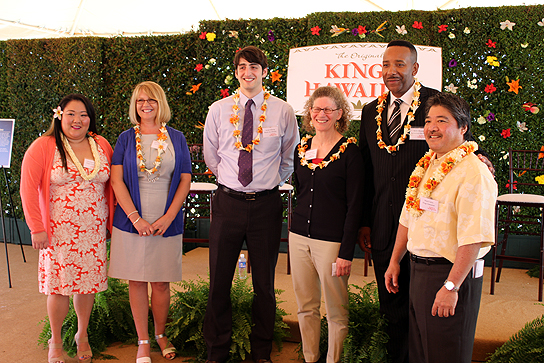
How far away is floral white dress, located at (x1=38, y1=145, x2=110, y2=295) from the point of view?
2535mm

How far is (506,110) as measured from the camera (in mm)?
4766

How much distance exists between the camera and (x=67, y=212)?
2541 millimetres

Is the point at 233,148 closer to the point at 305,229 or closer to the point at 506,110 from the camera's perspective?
the point at 305,229

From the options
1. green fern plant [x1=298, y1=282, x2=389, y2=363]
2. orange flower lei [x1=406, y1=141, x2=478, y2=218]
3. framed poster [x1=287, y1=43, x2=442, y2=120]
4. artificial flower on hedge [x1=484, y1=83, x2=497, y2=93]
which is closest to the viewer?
orange flower lei [x1=406, y1=141, x2=478, y2=218]

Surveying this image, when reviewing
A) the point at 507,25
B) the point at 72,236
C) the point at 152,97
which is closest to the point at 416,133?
the point at 152,97

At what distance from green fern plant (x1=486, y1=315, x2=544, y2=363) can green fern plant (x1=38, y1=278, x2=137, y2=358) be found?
8.35 ft

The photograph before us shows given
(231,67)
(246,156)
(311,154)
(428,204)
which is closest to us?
(428,204)

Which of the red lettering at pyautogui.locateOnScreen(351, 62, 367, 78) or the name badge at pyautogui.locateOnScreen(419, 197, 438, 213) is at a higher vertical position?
the red lettering at pyautogui.locateOnScreen(351, 62, 367, 78)

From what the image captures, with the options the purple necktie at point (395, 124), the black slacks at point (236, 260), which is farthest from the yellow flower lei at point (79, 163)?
the purple necktie at point (395, 124)

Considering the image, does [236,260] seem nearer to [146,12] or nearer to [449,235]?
[449,235]

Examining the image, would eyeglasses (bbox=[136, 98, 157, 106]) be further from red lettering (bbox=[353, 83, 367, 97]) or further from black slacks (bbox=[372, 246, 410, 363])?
red lettering (bbox=[353, 83, 367, 97])

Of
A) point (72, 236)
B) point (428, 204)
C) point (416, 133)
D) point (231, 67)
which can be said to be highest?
point (231, 67)

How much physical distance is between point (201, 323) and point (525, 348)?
2082 mm

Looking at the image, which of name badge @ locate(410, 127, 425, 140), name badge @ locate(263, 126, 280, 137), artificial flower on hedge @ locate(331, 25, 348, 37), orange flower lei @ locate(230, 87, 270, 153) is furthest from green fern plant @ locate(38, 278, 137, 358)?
artificial flower on hedge @ locate(331, 25, 348, 37)
